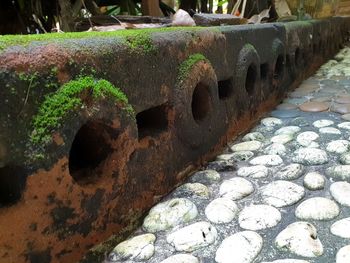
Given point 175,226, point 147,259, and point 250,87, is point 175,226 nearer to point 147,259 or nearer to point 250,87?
point 147,259

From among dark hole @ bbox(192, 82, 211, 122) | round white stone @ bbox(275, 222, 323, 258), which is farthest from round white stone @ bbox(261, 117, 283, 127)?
round white stone @ bbox(275, 222, 323, 258)

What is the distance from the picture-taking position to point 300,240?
45.1 inches

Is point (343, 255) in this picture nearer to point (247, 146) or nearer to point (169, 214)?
point (169, 214)

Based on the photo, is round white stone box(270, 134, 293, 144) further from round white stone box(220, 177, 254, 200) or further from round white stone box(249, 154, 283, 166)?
round white stone box(220, 177, 254, 200)

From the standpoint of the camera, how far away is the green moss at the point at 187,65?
5.04 ft

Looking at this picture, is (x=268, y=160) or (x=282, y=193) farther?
(x=268, y=160)

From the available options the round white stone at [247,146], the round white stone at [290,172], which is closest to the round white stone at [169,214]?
the round white stone at [290,172]

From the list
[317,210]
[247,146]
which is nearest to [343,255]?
[317,210]

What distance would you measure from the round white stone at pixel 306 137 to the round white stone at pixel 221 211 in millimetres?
767

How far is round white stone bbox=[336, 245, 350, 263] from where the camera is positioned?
105cm

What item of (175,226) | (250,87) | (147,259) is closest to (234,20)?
(250,87)

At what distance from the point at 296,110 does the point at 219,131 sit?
0.96 meters

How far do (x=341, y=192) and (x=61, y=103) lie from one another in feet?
3.38

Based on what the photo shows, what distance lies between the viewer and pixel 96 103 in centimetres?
107
